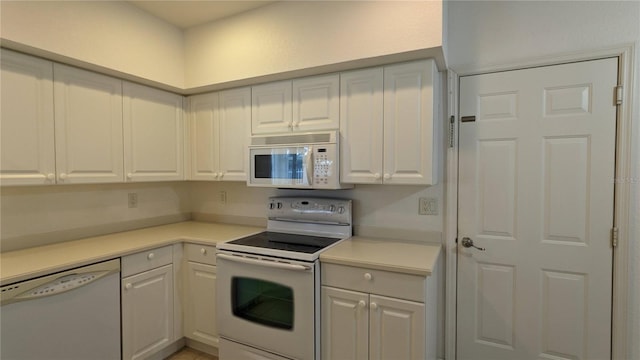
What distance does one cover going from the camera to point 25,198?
78.1 inches

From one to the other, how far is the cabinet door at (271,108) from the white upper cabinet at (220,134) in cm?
7

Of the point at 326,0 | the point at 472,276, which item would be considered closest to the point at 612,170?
the point at 472,276

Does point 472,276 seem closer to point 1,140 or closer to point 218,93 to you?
point 218,93

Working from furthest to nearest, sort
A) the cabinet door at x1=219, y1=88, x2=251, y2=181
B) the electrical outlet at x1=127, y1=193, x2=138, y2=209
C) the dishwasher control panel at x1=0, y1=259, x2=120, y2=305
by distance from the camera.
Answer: the electrical outlet at x1=127, y1=193, x2=138, y2=209 < the cabinet door at x1=219, y1=88, x2=251, y2=181 < the dishwasher control panel at x1=0, y1=259, x2=120, y2=305

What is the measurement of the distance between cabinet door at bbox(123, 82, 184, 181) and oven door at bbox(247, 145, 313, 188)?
2.71ft

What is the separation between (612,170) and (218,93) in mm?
2767

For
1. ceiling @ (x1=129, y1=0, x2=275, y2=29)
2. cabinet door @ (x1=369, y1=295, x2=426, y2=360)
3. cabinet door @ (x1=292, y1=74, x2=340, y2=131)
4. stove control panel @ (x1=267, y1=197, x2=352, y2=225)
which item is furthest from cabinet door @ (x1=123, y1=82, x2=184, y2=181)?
cabinet door @ (x1=369, y1=295, x2=426, y2=360)

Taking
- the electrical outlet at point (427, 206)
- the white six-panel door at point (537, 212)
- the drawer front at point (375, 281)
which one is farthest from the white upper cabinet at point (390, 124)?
the drawer front at point (375, 281)

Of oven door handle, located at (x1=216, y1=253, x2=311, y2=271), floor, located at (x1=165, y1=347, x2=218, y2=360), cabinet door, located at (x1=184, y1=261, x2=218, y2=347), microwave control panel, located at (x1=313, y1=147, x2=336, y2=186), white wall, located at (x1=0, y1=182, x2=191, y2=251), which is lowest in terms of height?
floor, located at (x1=165, y1=347, x2=218, y2=360)

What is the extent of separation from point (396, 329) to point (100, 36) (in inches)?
103

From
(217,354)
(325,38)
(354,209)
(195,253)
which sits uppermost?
(325,38)

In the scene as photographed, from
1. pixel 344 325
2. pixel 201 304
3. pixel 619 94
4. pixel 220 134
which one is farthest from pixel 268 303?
pixel 619 94

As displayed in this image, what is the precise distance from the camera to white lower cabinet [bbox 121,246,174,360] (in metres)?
1.96

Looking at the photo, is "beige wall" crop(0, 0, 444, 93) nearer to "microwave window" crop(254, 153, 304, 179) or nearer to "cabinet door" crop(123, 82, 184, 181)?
"cabinet door" crop(123, 82, 184, 181)
